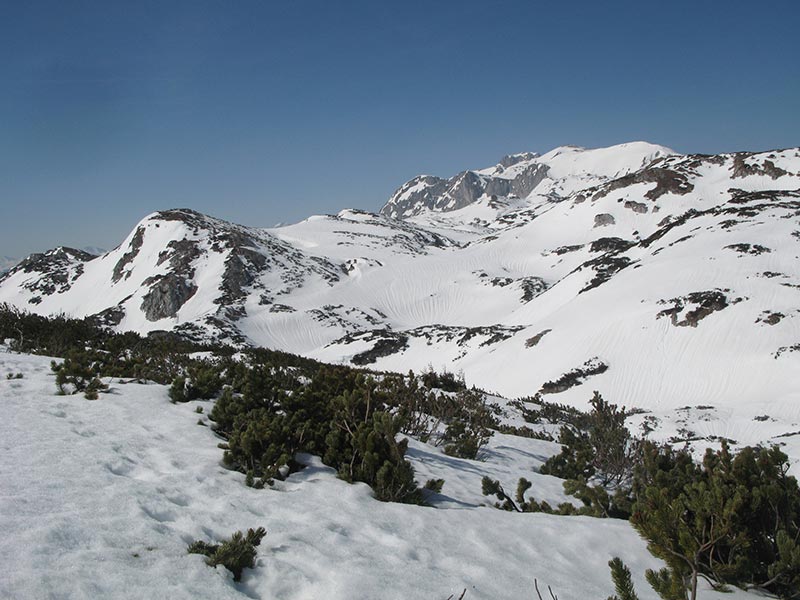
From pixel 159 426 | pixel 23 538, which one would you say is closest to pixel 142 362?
pixel 159 426

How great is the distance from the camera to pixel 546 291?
50.8 m

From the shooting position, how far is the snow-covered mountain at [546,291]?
26.0 m

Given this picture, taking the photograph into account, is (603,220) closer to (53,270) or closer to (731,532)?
(731,532)

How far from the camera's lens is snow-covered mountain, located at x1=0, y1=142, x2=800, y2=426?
26047 mm

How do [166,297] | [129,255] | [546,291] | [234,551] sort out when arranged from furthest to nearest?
[129,255] < [166,297] < [546,291] < [234,551]

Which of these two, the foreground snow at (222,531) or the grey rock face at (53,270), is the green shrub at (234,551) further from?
the grey rock face at (53,270)

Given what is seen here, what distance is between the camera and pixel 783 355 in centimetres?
2314

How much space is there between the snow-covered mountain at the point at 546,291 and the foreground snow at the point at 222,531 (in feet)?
56.6

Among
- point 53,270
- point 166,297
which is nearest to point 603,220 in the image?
point 166,297

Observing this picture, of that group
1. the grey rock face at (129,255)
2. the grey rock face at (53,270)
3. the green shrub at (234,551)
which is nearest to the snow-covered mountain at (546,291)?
the grey rock face at (129,255)

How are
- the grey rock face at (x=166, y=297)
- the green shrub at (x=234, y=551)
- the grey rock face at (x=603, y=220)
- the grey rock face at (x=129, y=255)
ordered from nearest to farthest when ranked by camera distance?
the green shrub at (x=234, y=551) < the grey rock face at (x=166, y=297) < the grey rock face at (x=603, y=220) < the grey rock face at (x=129, y=255)

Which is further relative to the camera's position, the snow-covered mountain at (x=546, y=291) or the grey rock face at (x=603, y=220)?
the grey rock face at (x=603, y=220)

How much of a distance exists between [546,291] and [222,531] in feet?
165

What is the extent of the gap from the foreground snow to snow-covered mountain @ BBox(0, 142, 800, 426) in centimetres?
1725
